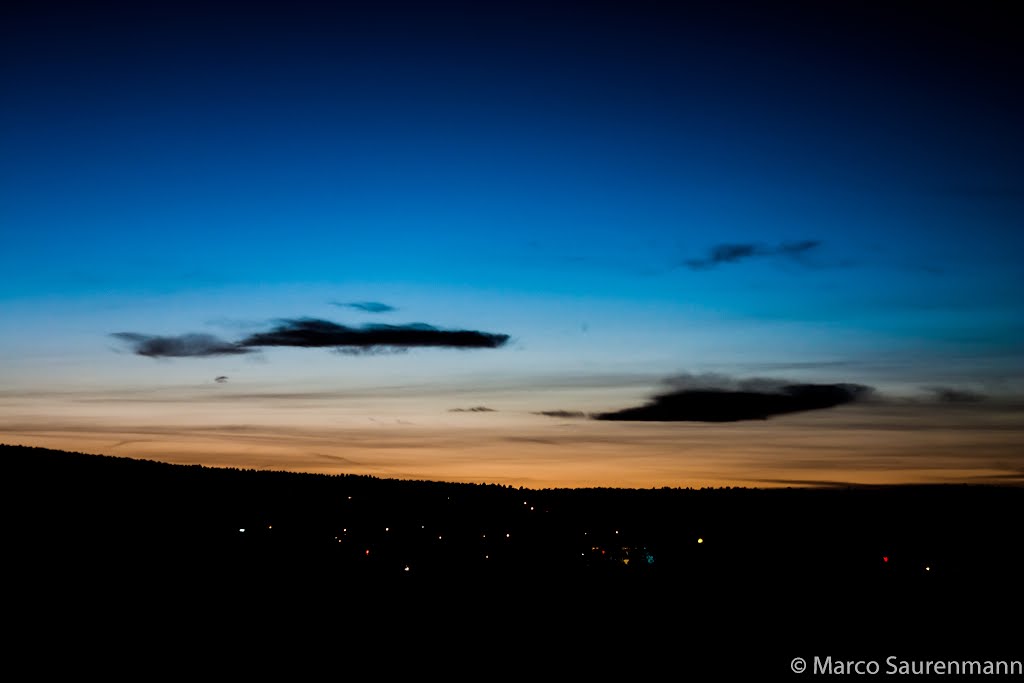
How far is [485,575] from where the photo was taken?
87875 mm

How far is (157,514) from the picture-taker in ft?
406

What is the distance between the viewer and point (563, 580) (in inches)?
3314

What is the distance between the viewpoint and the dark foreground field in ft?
152

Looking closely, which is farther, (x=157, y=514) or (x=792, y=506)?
(x=792, y=506)

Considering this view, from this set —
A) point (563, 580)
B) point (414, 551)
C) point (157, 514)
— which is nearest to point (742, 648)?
point (563, 580)

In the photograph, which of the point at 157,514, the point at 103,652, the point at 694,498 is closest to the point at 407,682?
the point at 103,652

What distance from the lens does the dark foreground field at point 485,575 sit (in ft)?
152

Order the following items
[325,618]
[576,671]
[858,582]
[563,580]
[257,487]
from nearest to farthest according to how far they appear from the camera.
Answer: [576,671] → [325,618] → [563,580] → [858,582] → [257,487]

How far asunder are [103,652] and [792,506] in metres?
133

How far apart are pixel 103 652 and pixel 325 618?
15943mm

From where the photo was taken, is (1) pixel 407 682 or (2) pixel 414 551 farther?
(2) pixel 414 551

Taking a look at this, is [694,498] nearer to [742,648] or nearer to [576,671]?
[742,648]

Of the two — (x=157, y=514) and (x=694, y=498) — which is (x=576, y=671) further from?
(x=694, y=498)

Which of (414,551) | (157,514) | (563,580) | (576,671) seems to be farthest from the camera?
(157,514)
